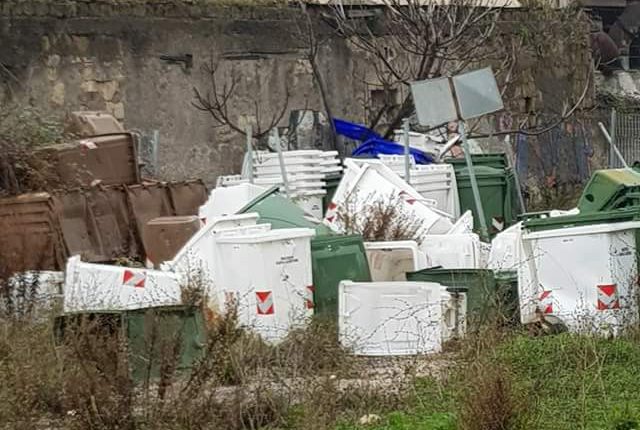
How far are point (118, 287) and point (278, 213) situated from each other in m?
1.93

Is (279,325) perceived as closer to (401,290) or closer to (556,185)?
(401,290)

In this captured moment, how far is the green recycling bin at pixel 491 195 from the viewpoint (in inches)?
581

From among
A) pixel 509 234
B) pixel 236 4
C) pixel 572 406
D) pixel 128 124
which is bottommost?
pixel 572 406

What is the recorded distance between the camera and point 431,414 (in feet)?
24.9

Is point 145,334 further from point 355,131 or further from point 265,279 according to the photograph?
point 355,131

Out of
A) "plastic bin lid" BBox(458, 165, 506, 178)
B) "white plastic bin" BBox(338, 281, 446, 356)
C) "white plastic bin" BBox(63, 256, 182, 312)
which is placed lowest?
"white plastic bin" BBox(338, 281, 446, 356)

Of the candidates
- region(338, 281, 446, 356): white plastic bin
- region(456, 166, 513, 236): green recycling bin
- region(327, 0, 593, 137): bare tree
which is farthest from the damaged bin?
region(327, 0, 593, 137): bare tree

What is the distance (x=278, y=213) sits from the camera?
37.7 ft

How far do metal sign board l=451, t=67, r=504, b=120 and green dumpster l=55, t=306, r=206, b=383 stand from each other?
5529 mm

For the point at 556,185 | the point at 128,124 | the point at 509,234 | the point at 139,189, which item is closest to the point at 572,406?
the point at 509,234

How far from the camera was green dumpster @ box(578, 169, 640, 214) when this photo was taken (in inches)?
429

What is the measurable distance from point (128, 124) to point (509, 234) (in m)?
6.09

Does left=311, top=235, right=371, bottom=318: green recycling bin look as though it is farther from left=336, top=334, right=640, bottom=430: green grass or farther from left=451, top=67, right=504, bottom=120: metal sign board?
left=451, top=67, right=504, bottom=120: metal sign board

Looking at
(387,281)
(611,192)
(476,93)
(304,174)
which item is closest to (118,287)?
(387,281)
